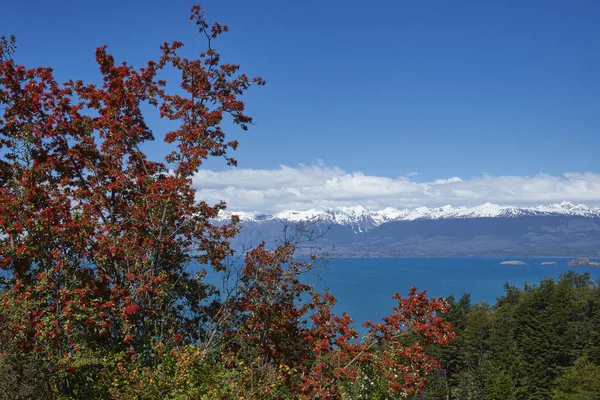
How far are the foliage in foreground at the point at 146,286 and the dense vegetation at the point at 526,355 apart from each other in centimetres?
2871

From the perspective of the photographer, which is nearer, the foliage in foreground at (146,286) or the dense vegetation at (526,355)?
the foliage in foreground at (146,286)

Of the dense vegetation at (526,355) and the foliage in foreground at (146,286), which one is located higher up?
the foliage in foreground at (146,286)

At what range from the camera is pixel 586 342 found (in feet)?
139

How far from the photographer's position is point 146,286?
760cm

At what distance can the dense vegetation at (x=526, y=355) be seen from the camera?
115ft

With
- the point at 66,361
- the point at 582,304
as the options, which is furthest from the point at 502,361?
the point at 66,361

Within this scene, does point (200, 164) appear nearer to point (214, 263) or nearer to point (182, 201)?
point (182, 201)

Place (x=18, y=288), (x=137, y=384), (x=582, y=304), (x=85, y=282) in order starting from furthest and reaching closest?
(x=582, y=304) → (x=85, y=282) → (x=18, y=288) → (x=137, y=384)

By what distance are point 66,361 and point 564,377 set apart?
39173 mm

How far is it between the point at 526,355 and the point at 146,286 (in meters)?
43.1

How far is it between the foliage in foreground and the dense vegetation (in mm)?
28714

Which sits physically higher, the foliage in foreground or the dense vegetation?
the foliage in foreground

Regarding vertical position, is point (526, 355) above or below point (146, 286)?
below

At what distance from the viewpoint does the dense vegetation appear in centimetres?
3512
